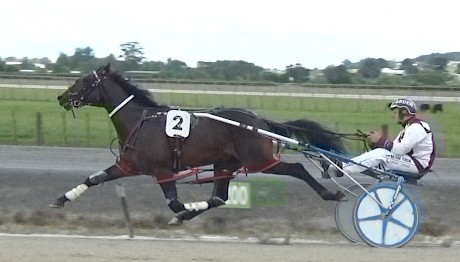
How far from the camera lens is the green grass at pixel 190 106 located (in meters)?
24.2

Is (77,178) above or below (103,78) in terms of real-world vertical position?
below

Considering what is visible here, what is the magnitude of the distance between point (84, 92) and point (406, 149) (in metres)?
3.51

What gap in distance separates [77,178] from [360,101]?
21.6m

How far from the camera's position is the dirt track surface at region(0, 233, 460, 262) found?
26.1 ft

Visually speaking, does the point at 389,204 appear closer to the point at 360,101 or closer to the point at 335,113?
the point at 335,113

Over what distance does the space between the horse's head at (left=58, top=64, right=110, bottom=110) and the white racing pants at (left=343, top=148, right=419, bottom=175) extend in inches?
112

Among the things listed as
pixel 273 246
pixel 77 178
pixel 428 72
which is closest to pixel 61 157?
pixel 77 178

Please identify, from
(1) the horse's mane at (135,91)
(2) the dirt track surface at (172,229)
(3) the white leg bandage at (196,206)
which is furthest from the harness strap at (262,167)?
(1) the horse's mane at (135,91)

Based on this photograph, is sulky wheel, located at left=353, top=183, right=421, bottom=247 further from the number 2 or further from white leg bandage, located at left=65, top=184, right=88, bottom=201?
white leg bandage, located at left=65, top=184, right=88, bottom=201

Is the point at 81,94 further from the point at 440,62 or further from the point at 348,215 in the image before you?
the point at 440,62

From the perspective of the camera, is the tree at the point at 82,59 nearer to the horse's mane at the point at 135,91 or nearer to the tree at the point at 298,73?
the tree at the point at 298,73

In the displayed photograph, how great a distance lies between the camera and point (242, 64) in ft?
153

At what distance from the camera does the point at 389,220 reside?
361 inches

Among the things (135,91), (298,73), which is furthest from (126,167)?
(298,73)
